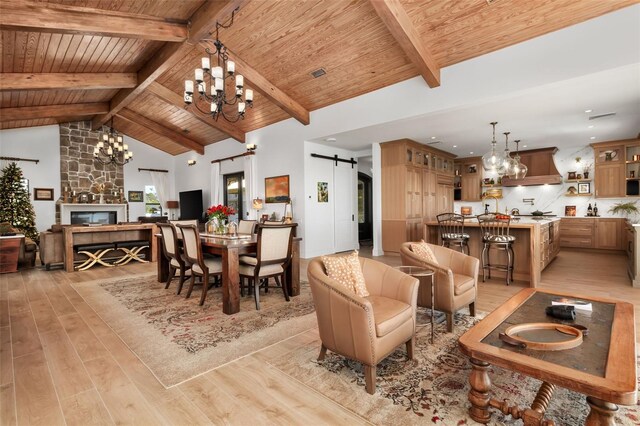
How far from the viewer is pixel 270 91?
593 cm

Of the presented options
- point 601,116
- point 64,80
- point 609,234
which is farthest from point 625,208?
point 64,80

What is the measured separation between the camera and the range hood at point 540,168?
7980mm

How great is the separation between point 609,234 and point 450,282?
7249 mm

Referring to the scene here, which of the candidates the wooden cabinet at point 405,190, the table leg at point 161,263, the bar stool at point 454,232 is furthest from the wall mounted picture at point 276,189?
the bar stool at point 454,232

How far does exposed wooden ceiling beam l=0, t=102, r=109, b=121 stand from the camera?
6.92m

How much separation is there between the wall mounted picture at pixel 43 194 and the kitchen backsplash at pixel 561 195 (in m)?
13.0

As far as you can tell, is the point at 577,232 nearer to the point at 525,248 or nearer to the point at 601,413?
the point at 525,248

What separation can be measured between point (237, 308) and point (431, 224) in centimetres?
367

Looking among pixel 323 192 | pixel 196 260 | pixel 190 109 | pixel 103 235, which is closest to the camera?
pixel 196 260

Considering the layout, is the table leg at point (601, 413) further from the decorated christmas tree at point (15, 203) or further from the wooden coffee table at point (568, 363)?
the decorated christmas tree at point (15, 203)

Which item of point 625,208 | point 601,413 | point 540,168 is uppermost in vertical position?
point 540,168

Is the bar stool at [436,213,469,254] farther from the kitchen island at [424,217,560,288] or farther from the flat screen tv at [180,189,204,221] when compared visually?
the flat screen tv at [180,189,204,221]

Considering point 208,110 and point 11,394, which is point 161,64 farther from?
point 11,394

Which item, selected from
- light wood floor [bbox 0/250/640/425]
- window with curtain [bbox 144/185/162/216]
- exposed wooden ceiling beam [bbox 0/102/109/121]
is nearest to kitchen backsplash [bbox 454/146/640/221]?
light wood floor [bbox 0/250/640/425]
